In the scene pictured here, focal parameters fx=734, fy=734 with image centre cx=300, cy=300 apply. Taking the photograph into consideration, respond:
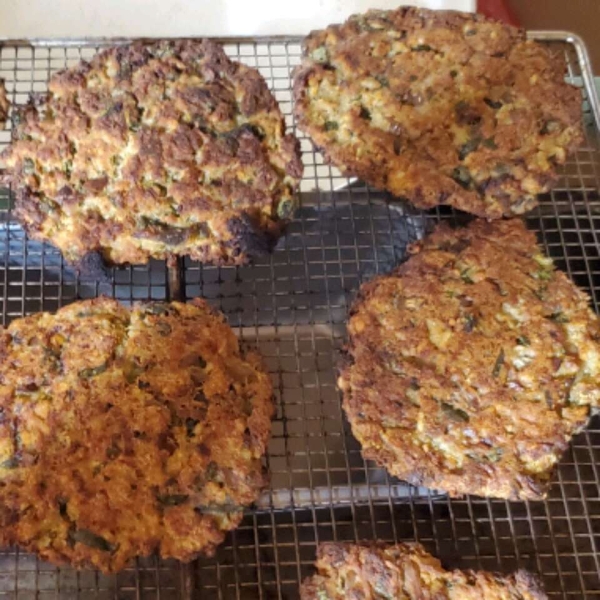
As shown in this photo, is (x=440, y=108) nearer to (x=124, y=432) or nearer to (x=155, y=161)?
(x=155, y=161)

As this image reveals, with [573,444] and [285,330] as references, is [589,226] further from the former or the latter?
[285,330]

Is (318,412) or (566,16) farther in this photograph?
(566,16)

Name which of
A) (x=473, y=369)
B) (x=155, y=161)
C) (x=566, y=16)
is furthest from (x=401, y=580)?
(x=566, y=16)

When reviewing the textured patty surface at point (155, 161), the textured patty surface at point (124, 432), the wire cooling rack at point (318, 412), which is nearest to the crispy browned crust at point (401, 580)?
the wire cooling rack at point (318, 412)

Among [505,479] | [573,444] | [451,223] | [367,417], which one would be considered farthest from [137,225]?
[573,444]

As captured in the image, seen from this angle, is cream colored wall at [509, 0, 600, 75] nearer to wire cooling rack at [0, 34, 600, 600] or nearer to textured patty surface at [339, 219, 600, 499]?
wire cooling rack at [0, 34, 600, 600]

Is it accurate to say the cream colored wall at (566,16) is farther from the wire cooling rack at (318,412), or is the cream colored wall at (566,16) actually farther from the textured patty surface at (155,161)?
the textured patty surface at (155,161)
